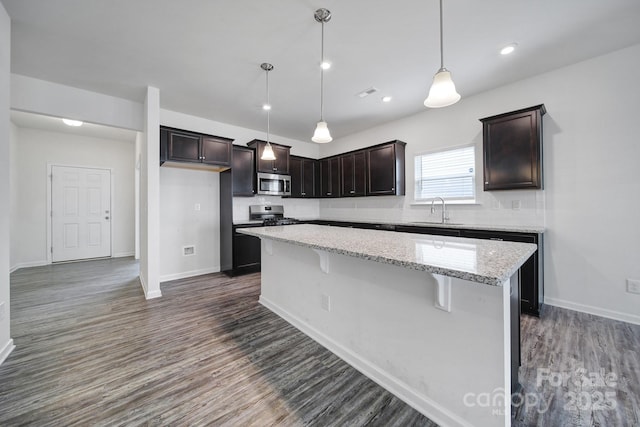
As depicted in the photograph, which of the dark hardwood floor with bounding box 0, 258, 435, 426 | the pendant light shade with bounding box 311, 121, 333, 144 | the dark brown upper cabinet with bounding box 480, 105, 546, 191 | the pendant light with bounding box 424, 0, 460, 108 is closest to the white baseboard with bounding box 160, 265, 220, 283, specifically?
the dark hardwood floor with bounding box 0, 258, 435, 426

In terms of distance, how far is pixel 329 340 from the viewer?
2.07 m

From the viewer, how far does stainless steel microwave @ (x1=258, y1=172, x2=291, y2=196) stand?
15.4ft

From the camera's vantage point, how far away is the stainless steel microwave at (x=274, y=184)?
4.69 metres

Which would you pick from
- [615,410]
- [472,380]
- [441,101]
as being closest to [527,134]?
[441,101]

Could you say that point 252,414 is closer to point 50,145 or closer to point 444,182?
point 444,182

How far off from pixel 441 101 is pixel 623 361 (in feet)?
7.76

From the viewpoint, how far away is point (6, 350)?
1994mm

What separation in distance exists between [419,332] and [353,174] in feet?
12.2

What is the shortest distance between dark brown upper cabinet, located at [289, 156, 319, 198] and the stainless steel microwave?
22 centimetres

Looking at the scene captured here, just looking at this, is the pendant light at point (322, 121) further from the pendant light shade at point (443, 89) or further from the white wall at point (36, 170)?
the white wall at point (36, 170)

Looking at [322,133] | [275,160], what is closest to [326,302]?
[322,133]

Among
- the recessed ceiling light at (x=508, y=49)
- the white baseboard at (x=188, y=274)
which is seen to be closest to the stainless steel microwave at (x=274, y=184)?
the white baseboard at (x=188, y=274)

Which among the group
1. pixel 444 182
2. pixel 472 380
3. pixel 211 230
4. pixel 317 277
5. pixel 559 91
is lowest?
pixel 472 380

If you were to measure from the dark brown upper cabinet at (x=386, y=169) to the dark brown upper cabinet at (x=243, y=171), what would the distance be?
84.8 inches
